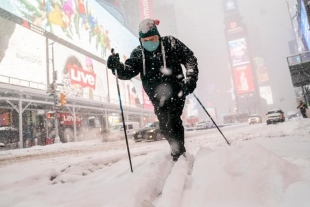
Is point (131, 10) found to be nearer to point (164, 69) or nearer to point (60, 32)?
→ point (60, 32)

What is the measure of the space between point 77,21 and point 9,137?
21301 mm

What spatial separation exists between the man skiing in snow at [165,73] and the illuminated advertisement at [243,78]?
148 m

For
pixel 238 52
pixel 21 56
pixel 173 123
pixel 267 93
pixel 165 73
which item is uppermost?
pixel 238 52

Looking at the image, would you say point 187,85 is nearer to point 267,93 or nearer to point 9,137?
point 9,137

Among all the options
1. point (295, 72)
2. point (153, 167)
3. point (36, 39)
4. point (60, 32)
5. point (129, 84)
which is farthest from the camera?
point (129, 84)

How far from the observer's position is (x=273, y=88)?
169m

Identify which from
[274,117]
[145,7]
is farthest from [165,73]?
[145,7]

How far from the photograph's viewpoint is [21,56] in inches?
871

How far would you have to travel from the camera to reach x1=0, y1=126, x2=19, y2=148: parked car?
16.1 m

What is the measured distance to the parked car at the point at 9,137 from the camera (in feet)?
53.0

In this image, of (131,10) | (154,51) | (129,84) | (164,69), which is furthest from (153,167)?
(131,10)

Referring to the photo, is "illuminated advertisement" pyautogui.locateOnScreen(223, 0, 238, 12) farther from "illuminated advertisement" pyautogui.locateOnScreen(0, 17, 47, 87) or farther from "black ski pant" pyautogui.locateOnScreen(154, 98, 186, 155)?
"black ski pant" pyautogui.locateOnScreen(154, 98, 186, 155)

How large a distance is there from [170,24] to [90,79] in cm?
15450

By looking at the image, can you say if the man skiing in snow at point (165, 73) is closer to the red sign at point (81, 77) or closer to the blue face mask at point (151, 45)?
the blue face mask at point (151, 45)
